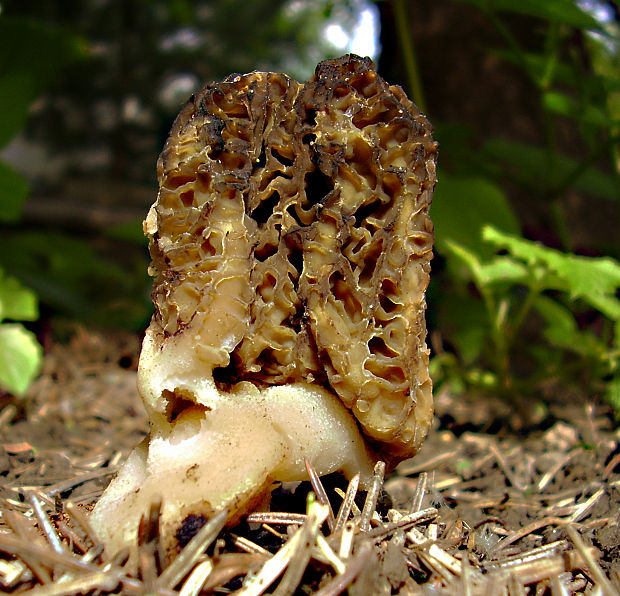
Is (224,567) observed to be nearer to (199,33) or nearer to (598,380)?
(598,380)

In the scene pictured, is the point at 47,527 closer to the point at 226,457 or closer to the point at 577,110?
the point at 226,457

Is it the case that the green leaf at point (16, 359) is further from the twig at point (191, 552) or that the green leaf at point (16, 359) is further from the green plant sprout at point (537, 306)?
the green plant sprout at point (537, 306)

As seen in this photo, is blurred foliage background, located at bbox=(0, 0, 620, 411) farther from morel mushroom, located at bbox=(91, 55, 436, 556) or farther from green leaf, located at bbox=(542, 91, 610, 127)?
morel mushroom, located at bbox=(91, 55, 436, 556)

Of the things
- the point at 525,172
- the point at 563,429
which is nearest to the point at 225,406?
the point at 563,429

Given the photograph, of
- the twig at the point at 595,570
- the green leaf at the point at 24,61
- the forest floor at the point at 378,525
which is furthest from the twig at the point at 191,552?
the green leaf at the point at 24,61

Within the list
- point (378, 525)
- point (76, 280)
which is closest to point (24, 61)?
point (76, 280)

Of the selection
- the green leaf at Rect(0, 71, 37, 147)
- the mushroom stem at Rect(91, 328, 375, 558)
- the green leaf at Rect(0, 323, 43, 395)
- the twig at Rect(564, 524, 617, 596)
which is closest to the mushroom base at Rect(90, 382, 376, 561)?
the mushroom stem at Rect(91, 328, 375, 558)

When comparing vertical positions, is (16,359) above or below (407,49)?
below
